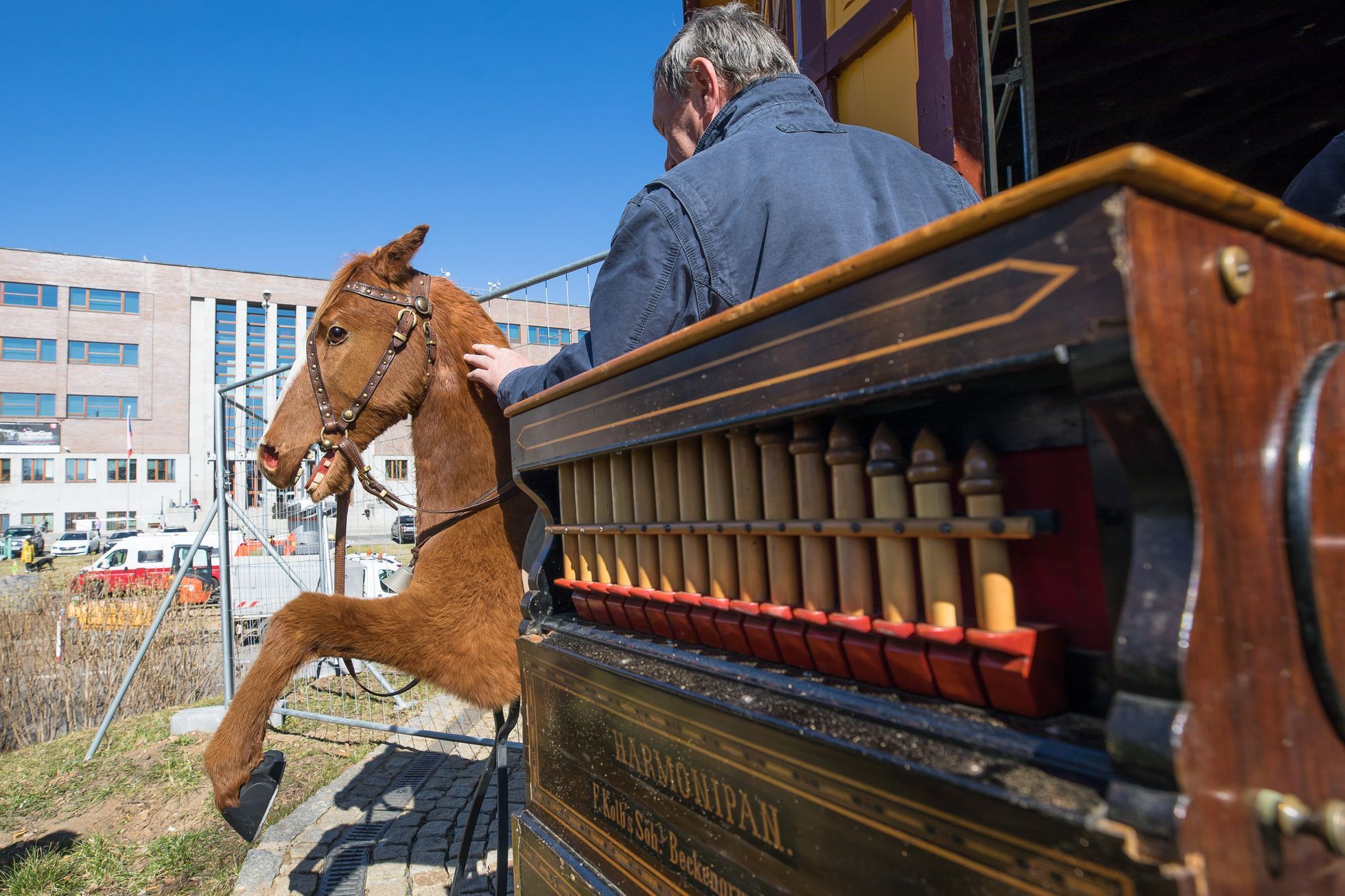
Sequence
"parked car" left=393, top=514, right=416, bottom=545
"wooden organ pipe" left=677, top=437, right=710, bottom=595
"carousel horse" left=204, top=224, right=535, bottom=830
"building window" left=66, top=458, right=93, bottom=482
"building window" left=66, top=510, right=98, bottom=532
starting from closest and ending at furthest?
"wooden organ pipe" left=677, top=437, right=710, bottom=595 → "carousel horse" left=204, top=224, right=535, bottom=830 → "parked car" left=393, top=514, right=416, bottom=545 → "building window" left=66, top=510, right=98, bottom=532 → "building window" left=66, top=458, right=93, bottom=482

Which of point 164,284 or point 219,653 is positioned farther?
point 164,284

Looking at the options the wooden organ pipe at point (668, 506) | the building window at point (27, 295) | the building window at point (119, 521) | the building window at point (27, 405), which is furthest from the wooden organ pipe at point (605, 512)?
the building window at point (27, 295)

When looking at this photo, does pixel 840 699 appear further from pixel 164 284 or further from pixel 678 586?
pixel 164 284

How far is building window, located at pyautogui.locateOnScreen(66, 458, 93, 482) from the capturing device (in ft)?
122

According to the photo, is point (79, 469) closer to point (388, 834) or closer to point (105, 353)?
point (105, 353)

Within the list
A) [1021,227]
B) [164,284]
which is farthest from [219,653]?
[164,284]

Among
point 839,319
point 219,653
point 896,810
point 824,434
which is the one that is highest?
point 839,319

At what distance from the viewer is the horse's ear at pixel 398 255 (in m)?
2.80

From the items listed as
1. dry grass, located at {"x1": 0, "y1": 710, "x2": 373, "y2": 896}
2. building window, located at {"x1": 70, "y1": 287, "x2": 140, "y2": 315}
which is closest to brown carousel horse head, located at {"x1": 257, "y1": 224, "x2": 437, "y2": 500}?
dry grass, located at {"x1": 0, "y1": 710, "x2": 373, "y2": 896}

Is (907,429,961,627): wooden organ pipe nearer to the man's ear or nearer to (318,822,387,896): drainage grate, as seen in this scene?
the man's ear

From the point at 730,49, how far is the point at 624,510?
4.63 ft

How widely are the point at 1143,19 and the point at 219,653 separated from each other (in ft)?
31.6

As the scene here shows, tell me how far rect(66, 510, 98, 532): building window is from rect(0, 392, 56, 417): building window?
5.55 m

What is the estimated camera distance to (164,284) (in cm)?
3841
